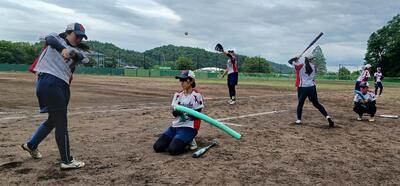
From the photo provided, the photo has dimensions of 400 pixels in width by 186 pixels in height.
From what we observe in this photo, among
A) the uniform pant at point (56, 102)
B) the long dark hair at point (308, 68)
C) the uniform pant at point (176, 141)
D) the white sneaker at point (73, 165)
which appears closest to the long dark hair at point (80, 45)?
the uniform pant at point (56, 102)

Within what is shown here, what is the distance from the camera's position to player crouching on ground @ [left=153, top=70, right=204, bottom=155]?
5855 millimetres

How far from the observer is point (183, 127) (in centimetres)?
616

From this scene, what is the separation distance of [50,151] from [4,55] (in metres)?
97.2

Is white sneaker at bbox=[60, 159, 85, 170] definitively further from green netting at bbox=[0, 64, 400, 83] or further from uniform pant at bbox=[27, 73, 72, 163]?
green netting at bbox=[0, 64, 400, 83]

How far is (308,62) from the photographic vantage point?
9.14 meters

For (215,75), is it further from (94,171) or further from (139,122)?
(94,171)

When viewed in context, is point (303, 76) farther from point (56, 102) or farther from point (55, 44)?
point (55, 44)

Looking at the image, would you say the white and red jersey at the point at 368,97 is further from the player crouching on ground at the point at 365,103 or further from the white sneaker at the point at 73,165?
the white sneaker at the point at 73,165

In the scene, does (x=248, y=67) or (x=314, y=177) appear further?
(x=248, y=67)

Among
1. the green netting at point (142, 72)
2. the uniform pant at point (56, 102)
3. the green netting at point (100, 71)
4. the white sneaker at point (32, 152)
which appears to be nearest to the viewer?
the uniform pant at point (56, 102)

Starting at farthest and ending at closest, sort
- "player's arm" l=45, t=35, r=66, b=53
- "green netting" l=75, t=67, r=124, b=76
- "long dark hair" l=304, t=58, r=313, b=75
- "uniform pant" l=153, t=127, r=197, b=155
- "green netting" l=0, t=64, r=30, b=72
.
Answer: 1. "green netting" l=75, t=67, r=124, b=76
2. "green netting" l=0, t=64, r=30, b=72
3. "long dark hair" l=304, t=58, r=313, b=75
4. "uniform pant" l=153, t=127, r=197, b=155
5. "player's arm" l=45, t=35, r=66, b=53

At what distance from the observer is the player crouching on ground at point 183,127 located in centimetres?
586

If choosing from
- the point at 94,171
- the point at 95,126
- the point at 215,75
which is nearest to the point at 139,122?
the point at 95,126

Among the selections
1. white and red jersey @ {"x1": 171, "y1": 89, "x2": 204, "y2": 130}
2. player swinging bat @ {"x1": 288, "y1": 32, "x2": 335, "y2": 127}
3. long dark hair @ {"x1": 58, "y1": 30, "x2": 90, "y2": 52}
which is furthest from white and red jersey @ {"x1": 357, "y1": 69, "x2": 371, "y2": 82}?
long dark hair @ {"x1": 58, "y1": 30, "x2": 90, "y2": 52}
